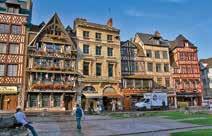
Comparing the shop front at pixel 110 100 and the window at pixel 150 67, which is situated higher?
the window at pixel 150 67

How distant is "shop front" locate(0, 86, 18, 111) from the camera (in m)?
29.9

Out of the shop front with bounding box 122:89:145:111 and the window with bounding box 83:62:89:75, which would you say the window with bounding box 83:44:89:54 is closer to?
the window with bounding box 83:62:89:75

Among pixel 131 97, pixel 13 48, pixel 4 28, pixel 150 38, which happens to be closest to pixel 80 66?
pixel 13 48

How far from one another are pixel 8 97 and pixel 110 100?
15.7 metres

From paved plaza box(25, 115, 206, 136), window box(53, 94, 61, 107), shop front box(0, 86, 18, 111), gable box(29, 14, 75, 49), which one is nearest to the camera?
paved plaza box(25, 115, 206, 136)

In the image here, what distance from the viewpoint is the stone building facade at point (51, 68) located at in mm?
31891

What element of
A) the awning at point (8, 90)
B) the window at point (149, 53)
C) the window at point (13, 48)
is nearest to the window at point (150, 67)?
the window at point (149, 53)

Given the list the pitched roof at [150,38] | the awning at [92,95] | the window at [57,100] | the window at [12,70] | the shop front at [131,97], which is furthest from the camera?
the pitched roof at [150,38]

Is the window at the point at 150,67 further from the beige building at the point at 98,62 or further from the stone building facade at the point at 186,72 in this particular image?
the beige building at the point at 98,62

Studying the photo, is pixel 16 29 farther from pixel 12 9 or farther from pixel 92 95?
pixel 92 95

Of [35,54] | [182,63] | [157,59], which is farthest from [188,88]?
[35,54]

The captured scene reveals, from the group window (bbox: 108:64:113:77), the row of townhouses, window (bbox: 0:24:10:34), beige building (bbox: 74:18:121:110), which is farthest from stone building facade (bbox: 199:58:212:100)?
window (bbox: 0:24:10:34)

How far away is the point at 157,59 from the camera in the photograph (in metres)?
44.9

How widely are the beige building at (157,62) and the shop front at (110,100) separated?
8356mm
